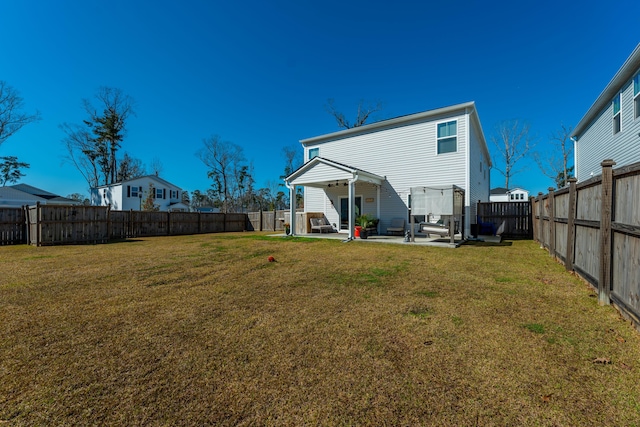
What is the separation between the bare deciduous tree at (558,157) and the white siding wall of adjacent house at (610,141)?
14.6 meters

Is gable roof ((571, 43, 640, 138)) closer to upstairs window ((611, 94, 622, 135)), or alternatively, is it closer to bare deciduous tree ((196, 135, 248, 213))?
upstairs window ((611, 94, 622, 135))

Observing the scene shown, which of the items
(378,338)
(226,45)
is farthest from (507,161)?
(378,338)

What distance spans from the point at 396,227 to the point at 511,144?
83.4 ft

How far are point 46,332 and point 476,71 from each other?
2041 centimetres

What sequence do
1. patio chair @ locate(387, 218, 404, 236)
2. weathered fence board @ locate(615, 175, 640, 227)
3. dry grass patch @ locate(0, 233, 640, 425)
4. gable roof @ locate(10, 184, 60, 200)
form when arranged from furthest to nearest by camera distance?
gable roof @ locate(10, 184, 60, 200) → patio chair @ locate(387, 218, 404, 236) → weathered fence board @ locate(615, 175, 640, 227) → dry grass patch @ locate(0, 233, 640, 425)

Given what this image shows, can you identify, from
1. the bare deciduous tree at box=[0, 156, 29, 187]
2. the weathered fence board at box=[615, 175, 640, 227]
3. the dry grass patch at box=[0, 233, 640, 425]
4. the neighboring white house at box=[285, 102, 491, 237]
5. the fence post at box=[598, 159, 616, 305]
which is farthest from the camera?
the bare deciduous tree at box=[0, 156, 29, 187]

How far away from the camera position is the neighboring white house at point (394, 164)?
11.4 meters

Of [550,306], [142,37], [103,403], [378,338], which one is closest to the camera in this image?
[103,403]

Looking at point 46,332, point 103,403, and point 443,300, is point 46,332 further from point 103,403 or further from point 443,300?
point 443,300

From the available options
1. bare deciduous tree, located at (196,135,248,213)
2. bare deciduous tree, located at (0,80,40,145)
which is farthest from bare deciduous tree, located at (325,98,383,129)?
bare deciduous tree, located at (0,80,40,145)

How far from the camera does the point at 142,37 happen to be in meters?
14.6

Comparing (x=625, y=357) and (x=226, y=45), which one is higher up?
(x=226, y=45)

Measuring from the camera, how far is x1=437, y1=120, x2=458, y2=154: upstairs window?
11.5m

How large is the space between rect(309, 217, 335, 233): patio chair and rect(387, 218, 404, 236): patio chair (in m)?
3.26
